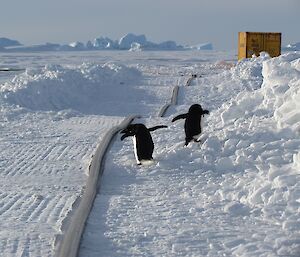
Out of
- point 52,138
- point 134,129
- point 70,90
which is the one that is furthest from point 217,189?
point 70,90

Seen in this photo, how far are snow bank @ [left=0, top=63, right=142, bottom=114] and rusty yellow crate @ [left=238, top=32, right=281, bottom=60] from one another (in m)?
8.29

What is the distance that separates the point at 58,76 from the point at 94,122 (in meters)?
6.86

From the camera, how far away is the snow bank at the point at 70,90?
14.5 m

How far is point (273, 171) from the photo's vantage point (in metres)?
5.40

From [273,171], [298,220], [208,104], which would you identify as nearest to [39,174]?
[273,171]

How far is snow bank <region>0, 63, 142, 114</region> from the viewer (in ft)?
47.6

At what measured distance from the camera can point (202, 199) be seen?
17.8ft

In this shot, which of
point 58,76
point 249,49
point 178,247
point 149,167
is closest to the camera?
point 178,247

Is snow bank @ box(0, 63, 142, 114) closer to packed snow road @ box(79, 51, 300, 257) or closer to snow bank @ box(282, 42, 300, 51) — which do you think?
packed snow road @ box(79, 51, 300, 257)

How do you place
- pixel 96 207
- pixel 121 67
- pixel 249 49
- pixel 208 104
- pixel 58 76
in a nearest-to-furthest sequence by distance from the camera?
pixel 96 207 → pixel 208 104 → pixel 58 76 → pixel 121 67 → pixel 249 49

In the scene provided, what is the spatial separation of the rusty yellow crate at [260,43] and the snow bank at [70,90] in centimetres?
829

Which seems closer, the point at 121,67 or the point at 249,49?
the point at 121,67

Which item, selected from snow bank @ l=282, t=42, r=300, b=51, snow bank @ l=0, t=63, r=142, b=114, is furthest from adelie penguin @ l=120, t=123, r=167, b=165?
snow bank @ l=282, t=42, r=300, b=51

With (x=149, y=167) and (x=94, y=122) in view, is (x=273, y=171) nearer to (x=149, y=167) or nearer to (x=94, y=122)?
(x=149, y=167)
